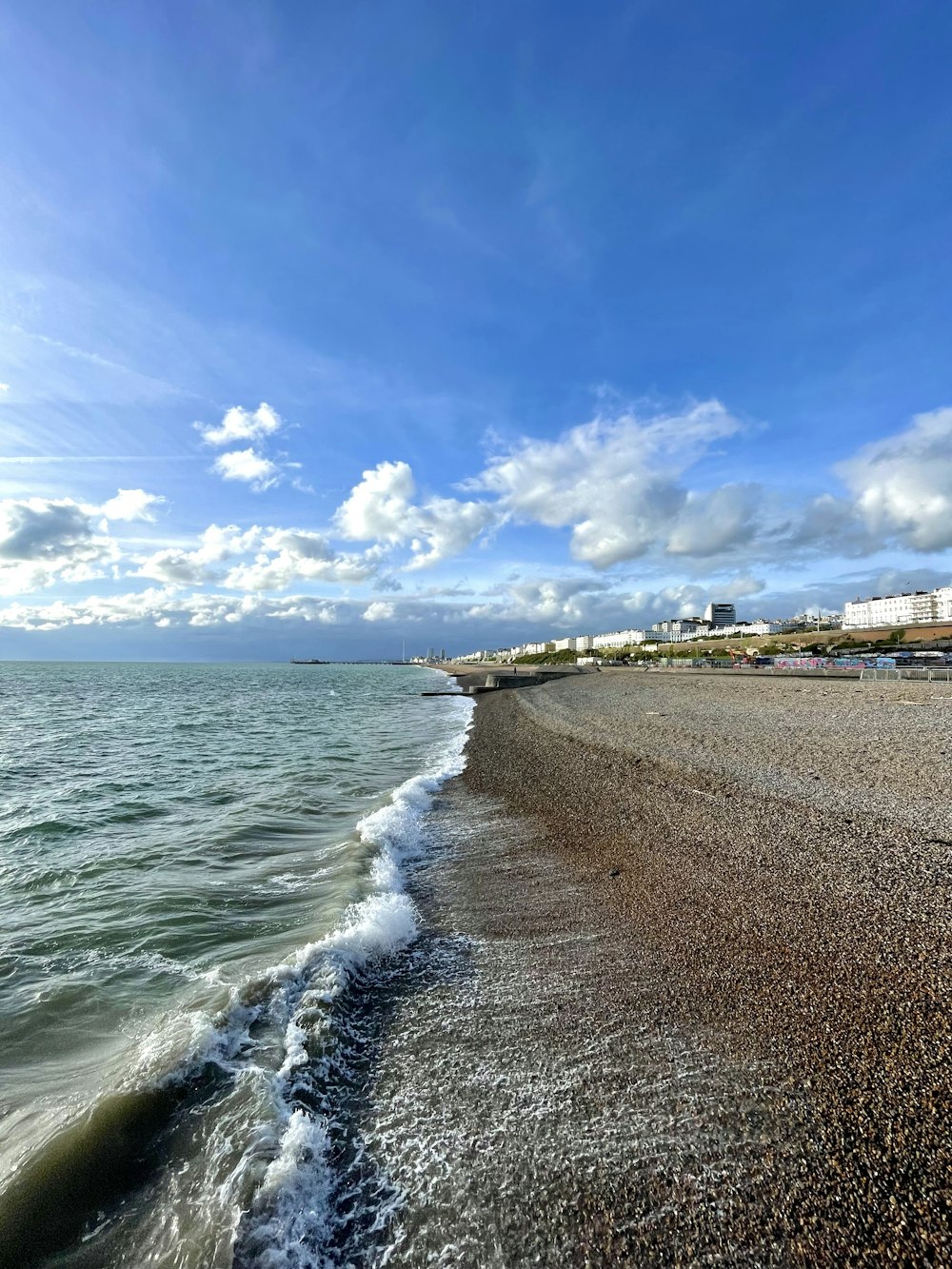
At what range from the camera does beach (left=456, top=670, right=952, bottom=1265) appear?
3.17 m

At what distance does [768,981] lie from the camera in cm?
536

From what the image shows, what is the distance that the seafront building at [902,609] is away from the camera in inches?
6122

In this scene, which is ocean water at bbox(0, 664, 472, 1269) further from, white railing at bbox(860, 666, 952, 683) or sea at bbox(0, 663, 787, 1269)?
white railing at bbox(860, 666, 952, 683)

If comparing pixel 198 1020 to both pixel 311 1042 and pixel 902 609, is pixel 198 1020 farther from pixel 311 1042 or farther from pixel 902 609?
pixel 902 609

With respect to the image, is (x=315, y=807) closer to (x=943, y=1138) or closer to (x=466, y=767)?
(x=466, y=767)

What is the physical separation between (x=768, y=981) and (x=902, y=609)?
689 ft

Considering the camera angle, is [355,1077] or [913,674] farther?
[913,674]

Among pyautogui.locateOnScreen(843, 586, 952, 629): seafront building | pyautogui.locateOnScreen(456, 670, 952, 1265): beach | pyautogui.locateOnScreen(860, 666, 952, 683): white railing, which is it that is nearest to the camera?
pyautogui.locateOnScreen(456, 670, 952, 1265): beach

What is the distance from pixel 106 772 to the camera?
19141mm

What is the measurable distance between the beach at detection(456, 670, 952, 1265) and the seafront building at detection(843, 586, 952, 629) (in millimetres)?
161725

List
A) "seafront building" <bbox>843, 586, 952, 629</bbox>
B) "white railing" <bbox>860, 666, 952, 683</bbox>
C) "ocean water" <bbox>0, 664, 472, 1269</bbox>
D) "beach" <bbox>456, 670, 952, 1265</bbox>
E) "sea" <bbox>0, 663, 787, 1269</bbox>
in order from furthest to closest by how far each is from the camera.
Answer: "seafront building" <bbox>843, 586, 952, 629</bbox>, "white railing" <bbox>860, 666, 952, 683</bbox>, "ocean water" <bbox>0, 664, 472, 1269</bbox>, "sea" <bbox>0, 663, 787, 1269</bbox>, "beach" <bbox>456, 670, 952, 1265</bbox>

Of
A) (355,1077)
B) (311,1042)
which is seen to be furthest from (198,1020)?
(355,1077)

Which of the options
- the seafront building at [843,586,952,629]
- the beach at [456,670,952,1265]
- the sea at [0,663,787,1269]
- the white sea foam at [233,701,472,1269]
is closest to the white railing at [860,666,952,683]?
the beach at [456,670,952,1265]

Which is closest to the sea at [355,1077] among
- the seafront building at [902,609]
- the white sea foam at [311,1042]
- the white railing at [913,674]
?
the white sea foam at [311,1042]
